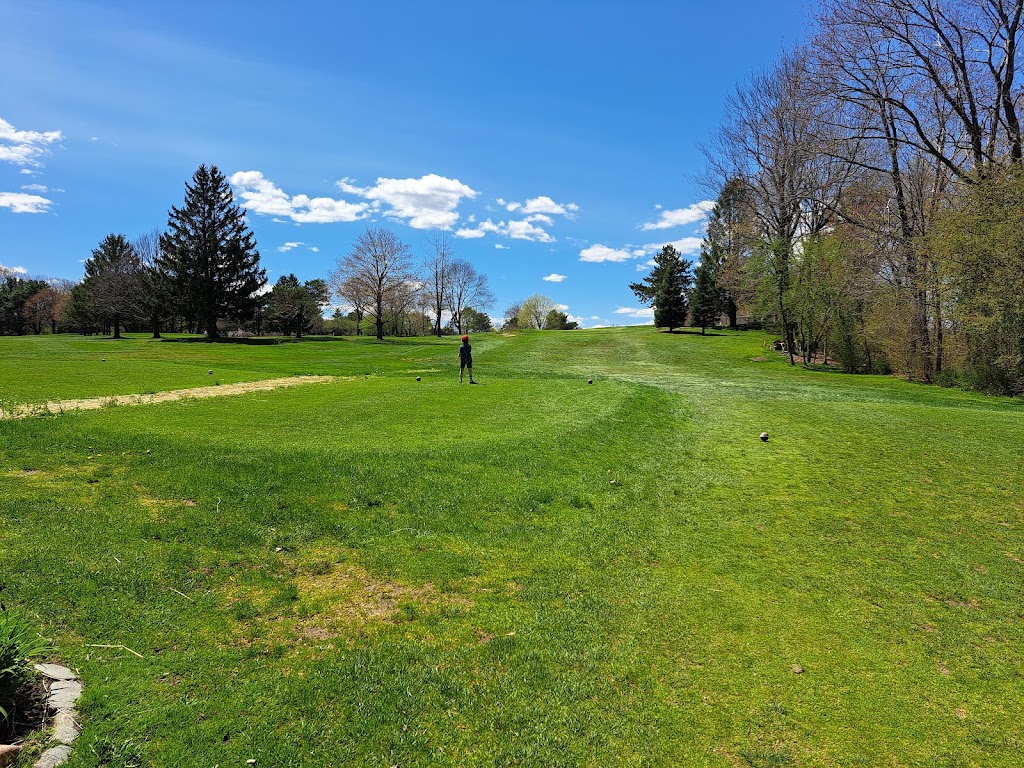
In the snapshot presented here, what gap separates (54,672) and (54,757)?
31.0 inches

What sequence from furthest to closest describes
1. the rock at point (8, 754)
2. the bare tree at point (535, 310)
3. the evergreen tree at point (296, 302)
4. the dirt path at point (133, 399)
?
the bare tree at point (535, 310), the evergreen tree at point (296, 302), the dirt path at point (133, 399), the rock at point (8, 754)

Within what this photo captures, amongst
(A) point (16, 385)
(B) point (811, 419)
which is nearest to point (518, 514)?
(B) point (811, 419)

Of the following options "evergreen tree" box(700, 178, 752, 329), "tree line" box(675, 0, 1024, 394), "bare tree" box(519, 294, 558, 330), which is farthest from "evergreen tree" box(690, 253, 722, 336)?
"bare tree" box(519, 294, 558, 330)

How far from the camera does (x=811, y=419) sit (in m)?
13.0

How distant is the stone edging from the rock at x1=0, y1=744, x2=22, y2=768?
4.0 inches

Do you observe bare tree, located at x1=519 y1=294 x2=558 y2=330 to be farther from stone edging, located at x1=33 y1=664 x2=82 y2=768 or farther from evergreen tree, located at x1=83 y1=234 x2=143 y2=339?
stone edging, located at x1=33 y1=664 x2=82 y2=768

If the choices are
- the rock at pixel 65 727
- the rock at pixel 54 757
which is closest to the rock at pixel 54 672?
the rock at pixel 65 727

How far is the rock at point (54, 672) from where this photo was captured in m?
2.98

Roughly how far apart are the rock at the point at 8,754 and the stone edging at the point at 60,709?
10 cm

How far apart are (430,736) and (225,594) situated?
2495 mm

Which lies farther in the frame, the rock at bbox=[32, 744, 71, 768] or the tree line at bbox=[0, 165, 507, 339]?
the tree line at bbox=[0, 165, 507, 339]

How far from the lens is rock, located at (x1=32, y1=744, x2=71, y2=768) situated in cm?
239

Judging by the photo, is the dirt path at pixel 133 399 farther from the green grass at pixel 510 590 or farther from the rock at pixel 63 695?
the rock at pixel 63 695

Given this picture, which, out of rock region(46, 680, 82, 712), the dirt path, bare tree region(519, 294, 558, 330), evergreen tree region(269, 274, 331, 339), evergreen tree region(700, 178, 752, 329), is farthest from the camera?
bare tree region(519, 294, 558, 330)
